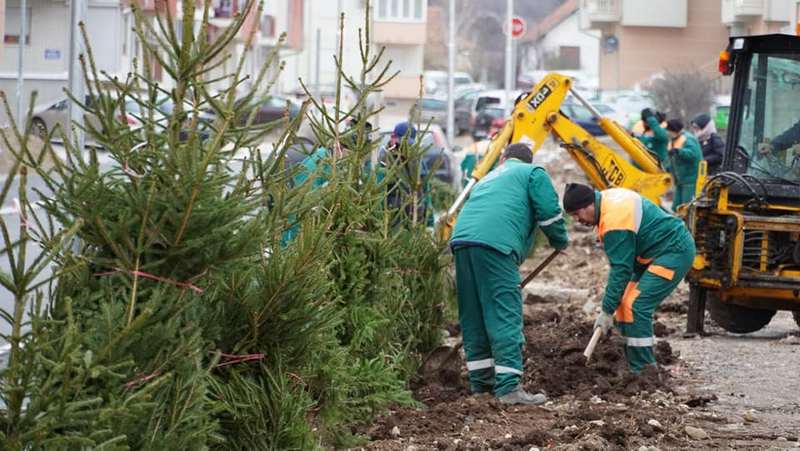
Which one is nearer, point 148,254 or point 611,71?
point 148,254

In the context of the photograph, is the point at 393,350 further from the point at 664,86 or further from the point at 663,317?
the point at 664,86

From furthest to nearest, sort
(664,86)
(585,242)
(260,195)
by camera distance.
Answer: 1. (664,86)
2. (585,242)
3. (260,195)

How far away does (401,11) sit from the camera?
3155 inches

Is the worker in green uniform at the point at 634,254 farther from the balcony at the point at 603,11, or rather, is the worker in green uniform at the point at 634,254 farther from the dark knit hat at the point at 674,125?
the balcony at the point at 603,11

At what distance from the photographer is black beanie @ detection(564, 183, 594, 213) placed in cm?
959

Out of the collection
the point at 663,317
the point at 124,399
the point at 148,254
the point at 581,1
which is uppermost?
the point at 581,1

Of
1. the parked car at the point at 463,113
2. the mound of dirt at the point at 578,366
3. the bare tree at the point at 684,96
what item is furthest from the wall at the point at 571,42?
the mound of dirt at the point at 578,366

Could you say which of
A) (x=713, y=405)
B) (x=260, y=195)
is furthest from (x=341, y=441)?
(x=713, y=405)

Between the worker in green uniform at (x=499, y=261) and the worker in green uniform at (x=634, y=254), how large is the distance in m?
0.42

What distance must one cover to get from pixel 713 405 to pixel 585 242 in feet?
36.3

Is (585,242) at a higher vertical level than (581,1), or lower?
lower

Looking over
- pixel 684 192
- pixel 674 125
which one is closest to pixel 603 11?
pixel 674 125

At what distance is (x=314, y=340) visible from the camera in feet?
19.8

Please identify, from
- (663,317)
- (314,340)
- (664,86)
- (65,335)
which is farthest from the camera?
(664,86)
